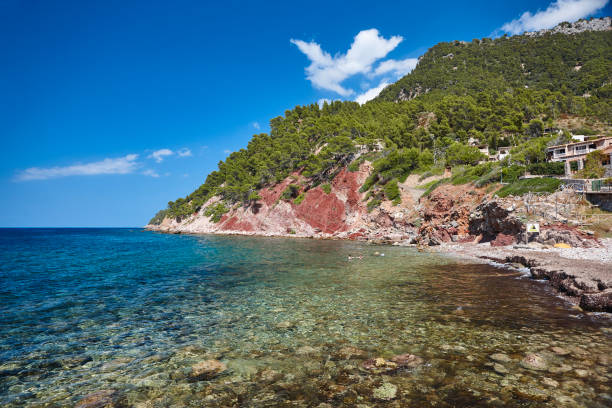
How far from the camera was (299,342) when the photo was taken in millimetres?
8984

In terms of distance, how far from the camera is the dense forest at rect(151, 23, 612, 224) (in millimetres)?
70625

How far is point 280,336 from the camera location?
31.1ft

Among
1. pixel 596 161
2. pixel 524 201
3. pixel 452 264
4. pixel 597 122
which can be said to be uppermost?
pixel 597 122

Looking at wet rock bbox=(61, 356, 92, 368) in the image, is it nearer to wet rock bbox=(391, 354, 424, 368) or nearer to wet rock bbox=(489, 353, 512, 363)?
wet rock bbox=(391, 354, 424, 368)

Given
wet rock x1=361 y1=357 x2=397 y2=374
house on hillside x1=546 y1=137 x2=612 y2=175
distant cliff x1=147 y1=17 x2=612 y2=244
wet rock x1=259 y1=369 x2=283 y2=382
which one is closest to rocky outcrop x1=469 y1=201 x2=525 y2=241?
distant cliff x1=147 y1=17 x2=612 y2=244

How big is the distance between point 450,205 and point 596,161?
77.4 ft

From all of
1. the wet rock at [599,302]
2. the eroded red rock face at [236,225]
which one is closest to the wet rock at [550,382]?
the wet rock at [599,302]

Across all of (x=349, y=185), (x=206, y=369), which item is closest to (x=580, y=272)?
(x=206, y=369)

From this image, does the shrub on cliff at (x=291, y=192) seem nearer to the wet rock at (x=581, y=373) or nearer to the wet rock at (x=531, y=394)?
the wet rock at (x=581, y=373)

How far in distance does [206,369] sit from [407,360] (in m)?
5.07

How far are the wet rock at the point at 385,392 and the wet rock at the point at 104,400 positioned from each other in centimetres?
503

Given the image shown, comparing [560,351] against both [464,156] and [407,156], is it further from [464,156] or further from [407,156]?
[464,156]

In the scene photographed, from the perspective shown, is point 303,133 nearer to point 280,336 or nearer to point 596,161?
point 596,161

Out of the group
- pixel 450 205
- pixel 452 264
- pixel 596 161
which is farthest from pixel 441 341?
pixel 596 161
